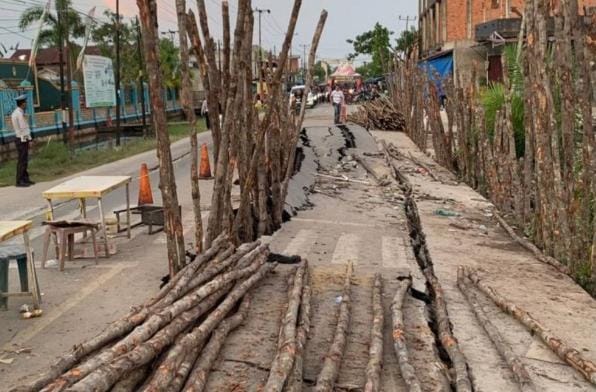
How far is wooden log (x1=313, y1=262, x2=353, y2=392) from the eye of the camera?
3635 millimetres

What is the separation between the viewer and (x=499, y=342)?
4441 millimetres

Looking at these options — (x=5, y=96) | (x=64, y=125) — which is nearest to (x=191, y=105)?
(x=5, y=96)

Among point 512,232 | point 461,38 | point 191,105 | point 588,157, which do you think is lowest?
point 512,232

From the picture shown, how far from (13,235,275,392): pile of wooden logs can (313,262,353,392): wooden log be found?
0.62m

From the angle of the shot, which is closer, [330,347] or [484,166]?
[330,347]

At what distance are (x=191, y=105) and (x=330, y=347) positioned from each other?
264 cm

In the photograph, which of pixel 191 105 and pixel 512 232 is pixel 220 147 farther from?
pixel 512 232

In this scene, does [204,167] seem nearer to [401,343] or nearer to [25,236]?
[25,236]

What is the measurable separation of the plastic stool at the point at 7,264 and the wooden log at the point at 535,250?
4658 mm

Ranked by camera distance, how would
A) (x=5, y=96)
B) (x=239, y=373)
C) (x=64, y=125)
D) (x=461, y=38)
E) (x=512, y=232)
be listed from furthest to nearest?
(x=461, y=38) → (x=64, y=125) → (x=5, y=96) → (x=512, y=232) → (x=239, y=373)

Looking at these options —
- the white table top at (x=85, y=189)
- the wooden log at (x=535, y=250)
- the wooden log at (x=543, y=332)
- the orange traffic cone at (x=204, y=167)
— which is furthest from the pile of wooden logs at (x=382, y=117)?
the wooden log at (x=543, y=332)

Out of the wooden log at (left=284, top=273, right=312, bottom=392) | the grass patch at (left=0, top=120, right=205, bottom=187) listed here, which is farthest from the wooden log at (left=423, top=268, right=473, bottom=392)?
the grass patch at (left=0, top=120, right=205, bottom=187)

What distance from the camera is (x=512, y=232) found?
8188mm

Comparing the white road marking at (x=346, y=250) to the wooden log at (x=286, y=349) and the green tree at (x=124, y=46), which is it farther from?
the green tree at (x=124, y=46)
